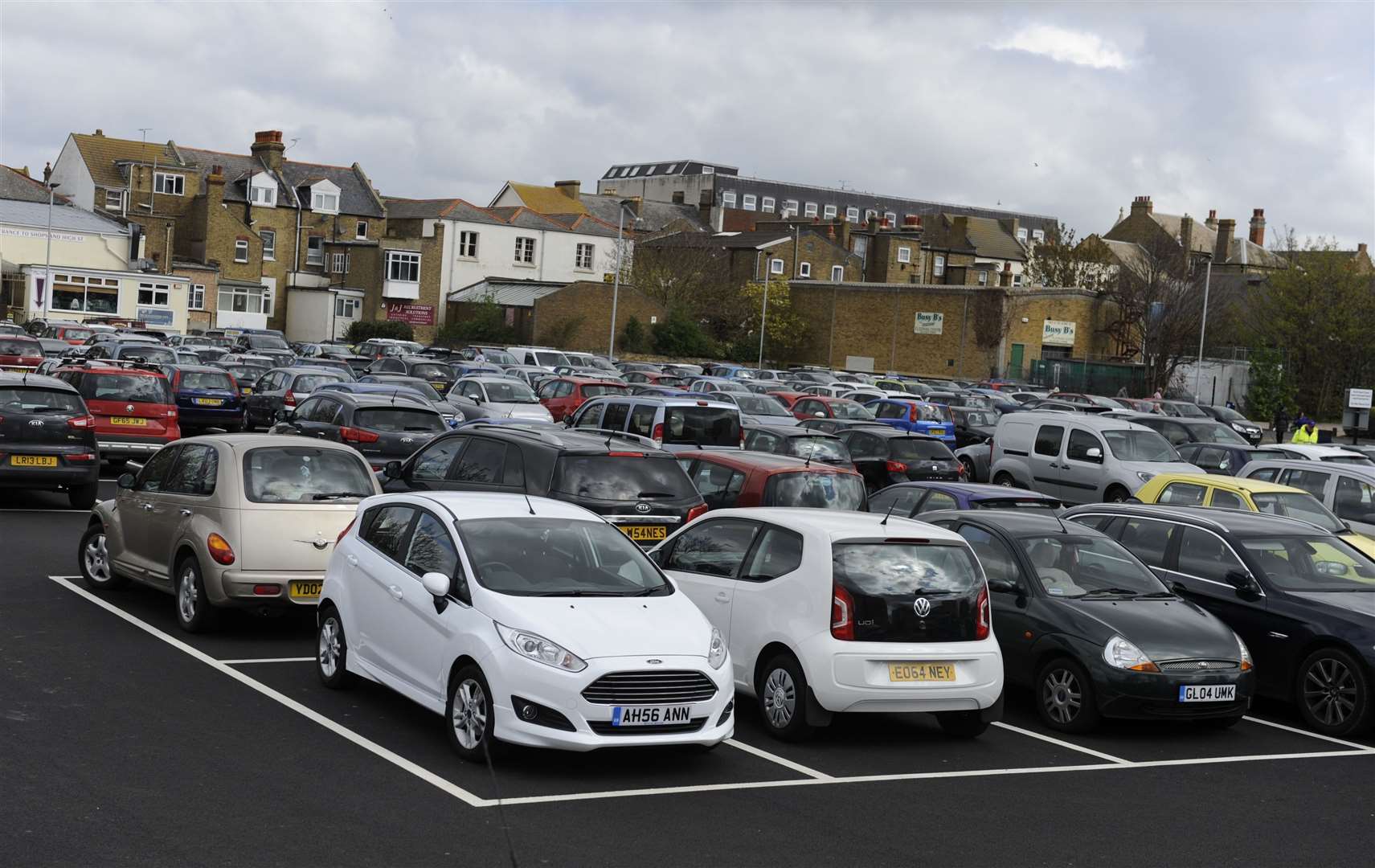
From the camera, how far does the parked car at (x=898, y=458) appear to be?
76.2 feet

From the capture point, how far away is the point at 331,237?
285 feet

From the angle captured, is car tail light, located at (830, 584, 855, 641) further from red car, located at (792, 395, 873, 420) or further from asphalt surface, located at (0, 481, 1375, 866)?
red car, located at (792, 395, 873, 420)

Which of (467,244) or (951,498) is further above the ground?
(467,244)

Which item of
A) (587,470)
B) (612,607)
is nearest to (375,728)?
(612,607)

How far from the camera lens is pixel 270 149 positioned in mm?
87062

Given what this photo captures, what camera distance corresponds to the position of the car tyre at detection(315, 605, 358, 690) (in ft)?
32.6

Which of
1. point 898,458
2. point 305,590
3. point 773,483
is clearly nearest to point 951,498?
point 773,483

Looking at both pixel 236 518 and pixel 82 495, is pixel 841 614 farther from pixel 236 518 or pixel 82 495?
pixel 82 495

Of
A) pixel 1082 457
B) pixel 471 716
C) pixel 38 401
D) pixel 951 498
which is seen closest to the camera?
pixel 471 716

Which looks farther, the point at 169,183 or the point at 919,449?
the point at 169,183

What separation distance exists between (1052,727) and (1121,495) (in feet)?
46.0

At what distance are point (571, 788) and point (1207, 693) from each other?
4.98 m

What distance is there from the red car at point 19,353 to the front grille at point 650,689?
94.6 ft

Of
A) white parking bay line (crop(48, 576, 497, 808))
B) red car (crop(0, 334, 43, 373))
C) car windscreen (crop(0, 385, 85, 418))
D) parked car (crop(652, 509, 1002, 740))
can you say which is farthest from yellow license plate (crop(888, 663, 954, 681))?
red car (crop(0, 334, 43, 373))
